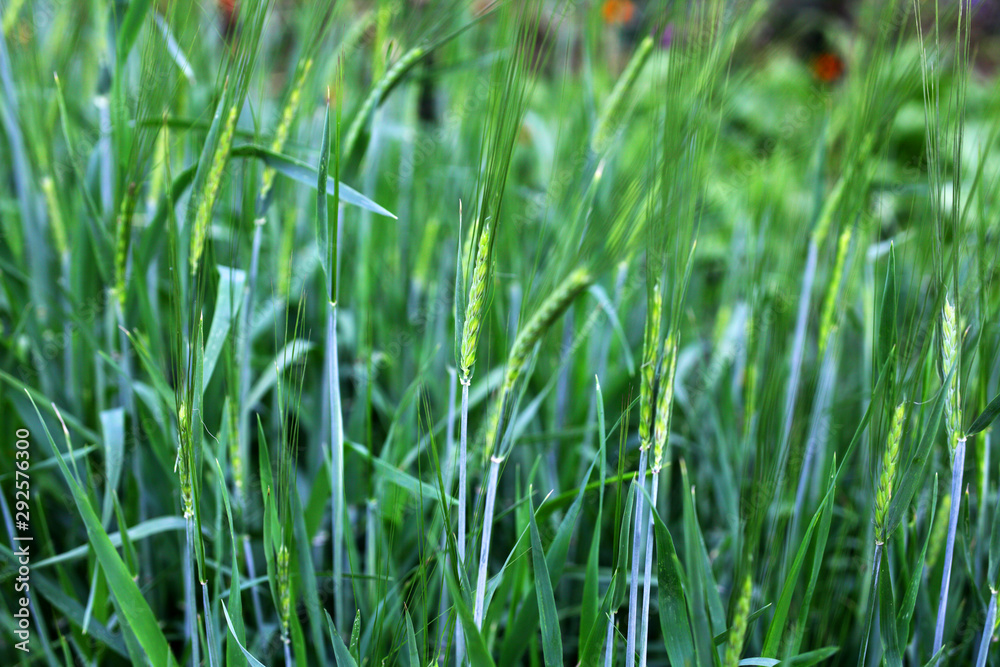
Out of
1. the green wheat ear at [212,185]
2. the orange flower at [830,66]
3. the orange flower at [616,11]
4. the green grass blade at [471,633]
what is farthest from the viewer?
the orange flower at [616,11]

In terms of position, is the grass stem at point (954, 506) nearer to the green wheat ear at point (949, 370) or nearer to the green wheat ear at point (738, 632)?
the green wheat ear at point (949, 370)

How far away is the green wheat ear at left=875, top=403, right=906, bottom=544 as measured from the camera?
0.44m

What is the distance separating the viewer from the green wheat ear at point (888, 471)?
1.44 ft

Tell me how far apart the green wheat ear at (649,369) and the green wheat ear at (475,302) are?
0.11 metres

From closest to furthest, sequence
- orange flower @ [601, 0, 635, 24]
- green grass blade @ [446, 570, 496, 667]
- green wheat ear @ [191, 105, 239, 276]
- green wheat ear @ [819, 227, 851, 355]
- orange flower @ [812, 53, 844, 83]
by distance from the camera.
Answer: green grass blade @ [446, 570, 496, 667], green wheat ear @ [191, 105, 239, 276], green wheat ear @ [819, 227, 851, 355], orange flower @ [812, 53, 844, 83], orange flower @ [601, 0, 635, 24]

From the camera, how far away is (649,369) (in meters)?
0.43

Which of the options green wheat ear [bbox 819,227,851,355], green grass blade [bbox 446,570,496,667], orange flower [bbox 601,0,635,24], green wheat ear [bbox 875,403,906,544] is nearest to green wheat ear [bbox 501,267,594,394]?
green grass blade [bbox 446,570,496,667]

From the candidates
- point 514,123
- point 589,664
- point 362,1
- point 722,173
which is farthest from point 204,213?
point 722,173

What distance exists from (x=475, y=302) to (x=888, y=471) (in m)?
0.30

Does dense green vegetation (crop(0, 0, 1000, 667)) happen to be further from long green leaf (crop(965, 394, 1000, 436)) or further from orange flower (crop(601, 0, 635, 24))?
orange flower (crop(601, 0, 635, 24))

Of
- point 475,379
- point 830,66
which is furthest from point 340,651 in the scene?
point 830,66

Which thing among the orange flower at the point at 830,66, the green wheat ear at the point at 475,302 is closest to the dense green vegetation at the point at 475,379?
the green wheat ear at the point at 475,302

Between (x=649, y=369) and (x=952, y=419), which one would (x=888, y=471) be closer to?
(x=952, y=419)

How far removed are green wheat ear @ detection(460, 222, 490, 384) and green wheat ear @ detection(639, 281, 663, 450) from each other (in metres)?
0.11
